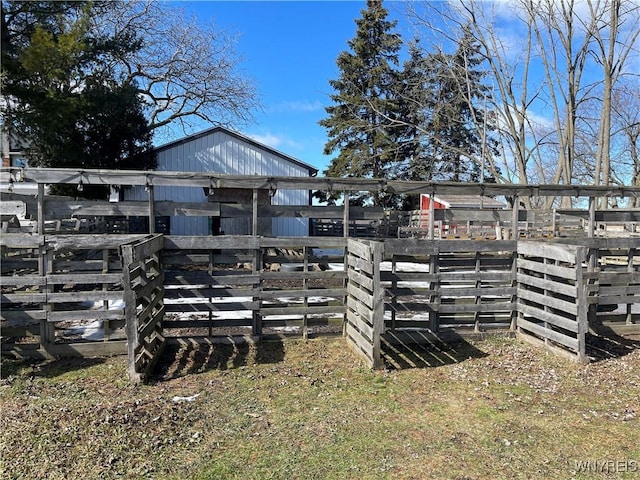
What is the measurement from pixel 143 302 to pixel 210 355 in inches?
45.6

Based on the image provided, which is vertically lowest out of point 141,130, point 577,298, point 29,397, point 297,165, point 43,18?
point 29,397

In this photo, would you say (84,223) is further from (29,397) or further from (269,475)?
(269,475)

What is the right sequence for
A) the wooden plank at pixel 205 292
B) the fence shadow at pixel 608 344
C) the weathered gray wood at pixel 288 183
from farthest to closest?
1. the weathered gray wood at pixel 288 183
2. the wooden plank at pixel 205 292
3. the fence shadow at pixel 608 344

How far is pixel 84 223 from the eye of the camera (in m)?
11.5

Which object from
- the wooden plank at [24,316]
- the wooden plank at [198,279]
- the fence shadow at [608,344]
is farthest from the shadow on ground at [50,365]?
the fence shadow at [608,344]

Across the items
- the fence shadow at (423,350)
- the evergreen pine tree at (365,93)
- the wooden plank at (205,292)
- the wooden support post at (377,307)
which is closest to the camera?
the wooden support post at (377,307)

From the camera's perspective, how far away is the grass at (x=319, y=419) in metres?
3.07

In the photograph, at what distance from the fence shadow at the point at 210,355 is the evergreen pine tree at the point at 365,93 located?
82.2 ft

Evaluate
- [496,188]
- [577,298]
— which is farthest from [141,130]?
[577,298]

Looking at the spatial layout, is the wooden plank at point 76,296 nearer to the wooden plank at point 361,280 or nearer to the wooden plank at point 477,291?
the wooden plank at point 361,280

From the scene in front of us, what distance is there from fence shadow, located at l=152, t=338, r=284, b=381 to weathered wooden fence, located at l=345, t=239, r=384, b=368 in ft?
3.32

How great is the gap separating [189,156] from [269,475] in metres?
17.9

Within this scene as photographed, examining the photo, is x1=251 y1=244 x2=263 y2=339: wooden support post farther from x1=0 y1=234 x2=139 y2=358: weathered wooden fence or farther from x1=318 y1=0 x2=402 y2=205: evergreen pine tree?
x1=318 y1=0 x2=402 y2=205: evergreen pine tree

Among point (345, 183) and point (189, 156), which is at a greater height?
point (189, 156)
